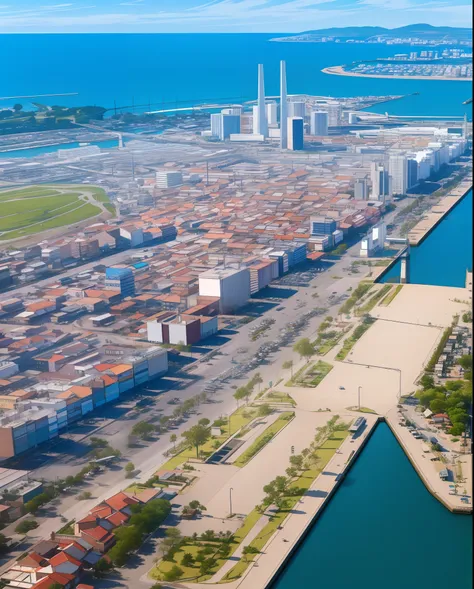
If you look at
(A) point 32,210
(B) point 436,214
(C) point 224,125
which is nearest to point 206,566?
(B) point 436,214

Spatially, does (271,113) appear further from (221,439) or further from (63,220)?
(221,439)

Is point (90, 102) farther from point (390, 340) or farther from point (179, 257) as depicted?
point (390, 340)

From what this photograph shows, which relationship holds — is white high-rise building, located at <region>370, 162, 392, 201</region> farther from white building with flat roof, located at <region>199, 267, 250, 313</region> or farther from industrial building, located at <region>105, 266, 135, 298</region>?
industrial building, located at <region>105, 266, 135, 298</region>

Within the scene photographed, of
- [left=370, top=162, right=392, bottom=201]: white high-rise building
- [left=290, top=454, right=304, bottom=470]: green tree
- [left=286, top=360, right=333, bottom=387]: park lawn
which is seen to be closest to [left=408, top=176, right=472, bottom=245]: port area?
[left=370, top=162, right=392, bottom=201]: white high-rise building

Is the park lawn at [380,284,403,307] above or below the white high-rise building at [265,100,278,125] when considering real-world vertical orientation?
below

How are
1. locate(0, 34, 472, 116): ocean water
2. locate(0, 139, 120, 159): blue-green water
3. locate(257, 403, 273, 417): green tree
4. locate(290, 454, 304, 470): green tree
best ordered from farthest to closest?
locate(0, 34, 472, 116): ocean water → locate(0, 139, 120, 159): blue-green water → locate(257, 403, 273, 417): green tree → locate(290, 454, 304, 470): green tree

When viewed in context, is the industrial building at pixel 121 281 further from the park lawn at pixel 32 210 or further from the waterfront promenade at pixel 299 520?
the waterfront promenade at pixel 299 520
